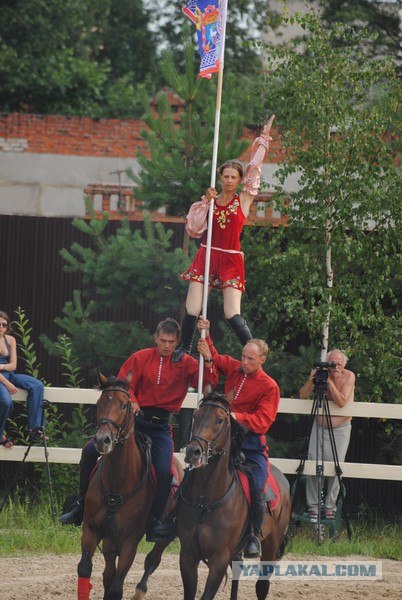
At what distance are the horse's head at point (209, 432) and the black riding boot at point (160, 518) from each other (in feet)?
2.58

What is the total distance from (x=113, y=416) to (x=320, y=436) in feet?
13.9

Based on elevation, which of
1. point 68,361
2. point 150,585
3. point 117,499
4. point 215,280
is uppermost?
point 215,280

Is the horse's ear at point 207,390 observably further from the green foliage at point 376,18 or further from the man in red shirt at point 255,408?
the green foliage at point 376,18

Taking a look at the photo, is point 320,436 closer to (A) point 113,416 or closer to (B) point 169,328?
(B) point 169,328

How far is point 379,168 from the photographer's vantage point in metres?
12.5

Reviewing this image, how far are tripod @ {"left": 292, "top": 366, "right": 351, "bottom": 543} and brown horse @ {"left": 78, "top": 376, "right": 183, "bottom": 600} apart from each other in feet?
10.3

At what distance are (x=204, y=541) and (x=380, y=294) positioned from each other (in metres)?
5.01

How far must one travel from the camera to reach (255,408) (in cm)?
889

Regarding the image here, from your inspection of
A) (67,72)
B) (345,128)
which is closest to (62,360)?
(345,128)

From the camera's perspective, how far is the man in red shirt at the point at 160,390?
8.90m

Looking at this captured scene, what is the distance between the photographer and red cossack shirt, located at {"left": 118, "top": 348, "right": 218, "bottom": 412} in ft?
29.8

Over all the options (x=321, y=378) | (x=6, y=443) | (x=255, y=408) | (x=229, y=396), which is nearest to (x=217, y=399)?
(x=229, y=396)

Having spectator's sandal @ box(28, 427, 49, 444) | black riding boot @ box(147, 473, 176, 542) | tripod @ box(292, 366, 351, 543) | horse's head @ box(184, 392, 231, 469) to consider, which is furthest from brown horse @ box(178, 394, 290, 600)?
spectator's sandal @ box(28, 427, 49, 444)

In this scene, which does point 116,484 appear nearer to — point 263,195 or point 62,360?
point 62,360
